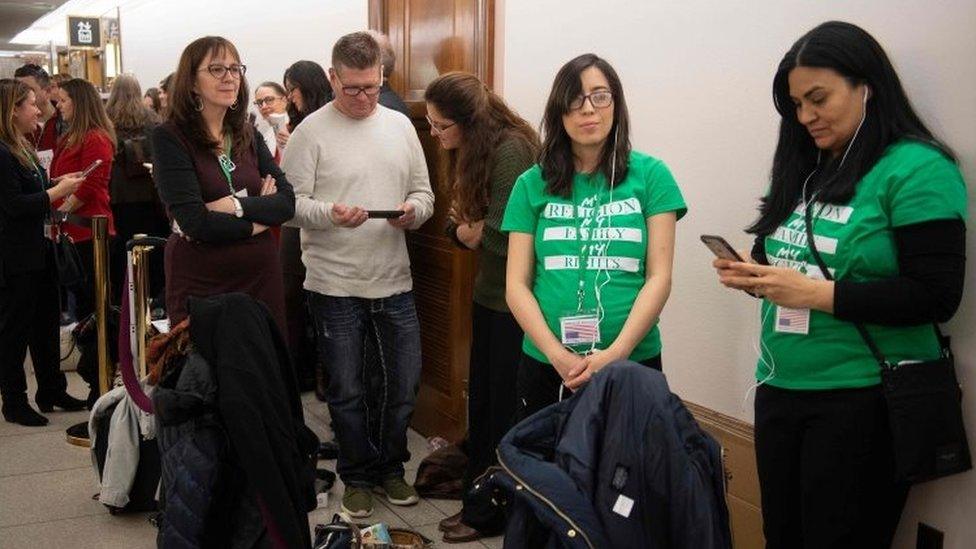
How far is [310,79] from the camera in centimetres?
396

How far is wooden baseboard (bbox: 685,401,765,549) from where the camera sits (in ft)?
8.07

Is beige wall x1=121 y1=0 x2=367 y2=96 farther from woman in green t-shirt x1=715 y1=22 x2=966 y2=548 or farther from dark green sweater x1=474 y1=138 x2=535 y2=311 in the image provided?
woman in green t-shirt x1=715 y1=22 x2=966 y2=548

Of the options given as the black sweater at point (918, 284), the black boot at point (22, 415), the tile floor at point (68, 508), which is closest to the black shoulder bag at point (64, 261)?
the black boot at point (22, 415)

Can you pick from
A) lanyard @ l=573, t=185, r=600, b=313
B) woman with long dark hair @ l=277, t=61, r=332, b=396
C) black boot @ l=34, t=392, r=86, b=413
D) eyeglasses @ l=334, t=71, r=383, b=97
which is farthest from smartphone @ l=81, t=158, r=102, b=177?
lanyard @ l=573, t=185, r=600, b=313

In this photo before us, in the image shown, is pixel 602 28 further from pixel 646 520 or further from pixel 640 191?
pixel 646 520

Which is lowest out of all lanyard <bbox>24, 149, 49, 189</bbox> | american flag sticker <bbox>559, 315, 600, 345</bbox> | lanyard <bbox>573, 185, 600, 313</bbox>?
american flag sticker <bbox>559, 315, 600, 345</bbox>

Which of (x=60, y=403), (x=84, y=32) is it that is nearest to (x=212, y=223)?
(x=60, y=403)

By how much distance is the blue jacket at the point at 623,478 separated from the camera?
158 cm

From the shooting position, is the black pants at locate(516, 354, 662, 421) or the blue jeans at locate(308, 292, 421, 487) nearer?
the black pants at locate(516, 354, 662, 421)

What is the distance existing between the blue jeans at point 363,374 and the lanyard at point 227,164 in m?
0.48

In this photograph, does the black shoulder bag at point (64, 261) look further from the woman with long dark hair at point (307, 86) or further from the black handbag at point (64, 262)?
the woman with long dark hair at point (307, 86)

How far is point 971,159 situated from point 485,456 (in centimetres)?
167

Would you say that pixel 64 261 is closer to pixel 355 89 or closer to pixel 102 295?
pixel 102 295

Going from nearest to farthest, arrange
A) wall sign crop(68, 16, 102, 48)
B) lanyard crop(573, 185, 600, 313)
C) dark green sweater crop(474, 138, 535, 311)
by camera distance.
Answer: lanyard crop(573, 185, 600, 313) < dark green sweater crop(474, 138, 535, 311) < wall sign crop(68, 16, 102, 48)
